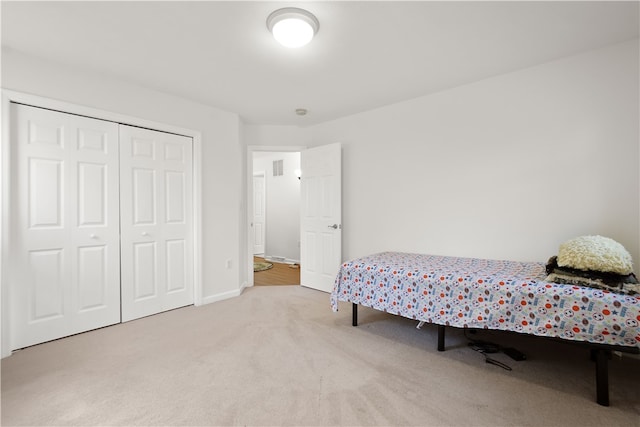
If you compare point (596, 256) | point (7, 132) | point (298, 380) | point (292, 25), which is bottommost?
point (298, 380)

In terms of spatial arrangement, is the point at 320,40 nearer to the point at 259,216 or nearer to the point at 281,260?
the point at 281,260

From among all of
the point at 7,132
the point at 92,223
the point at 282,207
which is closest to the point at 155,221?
the point at 92,223

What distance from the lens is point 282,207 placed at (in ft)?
21.0

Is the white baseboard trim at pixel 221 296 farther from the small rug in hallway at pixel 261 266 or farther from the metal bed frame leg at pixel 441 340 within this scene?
the metal bed frame leg at pixel 441 340

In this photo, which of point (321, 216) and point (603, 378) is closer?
point (603, 378)

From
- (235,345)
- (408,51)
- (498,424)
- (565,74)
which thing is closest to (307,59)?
(408,51)

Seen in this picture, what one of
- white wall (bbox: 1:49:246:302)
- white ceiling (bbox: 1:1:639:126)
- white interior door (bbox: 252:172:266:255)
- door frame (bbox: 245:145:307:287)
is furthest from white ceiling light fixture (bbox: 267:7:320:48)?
white interior door (bbox: 252:172:266:255)

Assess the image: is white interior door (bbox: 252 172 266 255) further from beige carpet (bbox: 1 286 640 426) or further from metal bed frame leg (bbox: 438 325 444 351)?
metal bed frame leg (bbox: 438 325 444 351)

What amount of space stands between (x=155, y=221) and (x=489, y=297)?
3.22 meters

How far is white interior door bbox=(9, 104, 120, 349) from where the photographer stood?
226 centimetres

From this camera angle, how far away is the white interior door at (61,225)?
7.41 ft

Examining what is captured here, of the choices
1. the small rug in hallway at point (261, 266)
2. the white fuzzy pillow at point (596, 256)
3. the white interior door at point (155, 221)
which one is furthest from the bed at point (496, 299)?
A: the small rug in hallway at point (261, 266)

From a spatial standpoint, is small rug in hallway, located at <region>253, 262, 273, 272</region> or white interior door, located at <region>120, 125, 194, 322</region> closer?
white interior door, located at <region>120, 125, 194, 322</region>

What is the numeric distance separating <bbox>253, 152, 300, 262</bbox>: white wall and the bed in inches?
136
